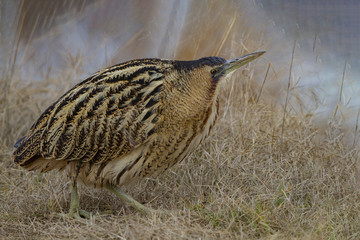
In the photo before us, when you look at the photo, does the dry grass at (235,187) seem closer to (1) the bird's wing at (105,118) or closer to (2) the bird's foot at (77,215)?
(2) the bird's foot at (77,215)

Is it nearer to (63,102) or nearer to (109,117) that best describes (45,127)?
(63,102)

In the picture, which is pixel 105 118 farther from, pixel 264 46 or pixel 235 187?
pixel 264 46

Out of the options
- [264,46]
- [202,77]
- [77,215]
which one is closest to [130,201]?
[77,215]

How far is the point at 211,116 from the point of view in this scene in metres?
2.84

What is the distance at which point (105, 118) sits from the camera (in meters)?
2.75

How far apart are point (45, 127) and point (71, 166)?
254 millimetres

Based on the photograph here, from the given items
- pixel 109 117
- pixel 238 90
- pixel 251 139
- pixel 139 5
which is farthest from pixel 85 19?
pixel 109 117

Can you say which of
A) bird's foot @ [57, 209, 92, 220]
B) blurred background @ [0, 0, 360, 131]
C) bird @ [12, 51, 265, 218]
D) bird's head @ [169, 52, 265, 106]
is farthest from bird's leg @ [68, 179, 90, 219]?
blurred background @ [0, 0, 360, 131]

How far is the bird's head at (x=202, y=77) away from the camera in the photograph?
2785 millimetres

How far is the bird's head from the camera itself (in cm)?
279

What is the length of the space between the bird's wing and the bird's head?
0.12 meters

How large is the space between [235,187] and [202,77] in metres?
0.77

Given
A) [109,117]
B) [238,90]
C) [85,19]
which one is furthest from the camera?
[85,19]

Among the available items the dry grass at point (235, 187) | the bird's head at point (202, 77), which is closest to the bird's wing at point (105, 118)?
the bird's head at point (202, 77)
